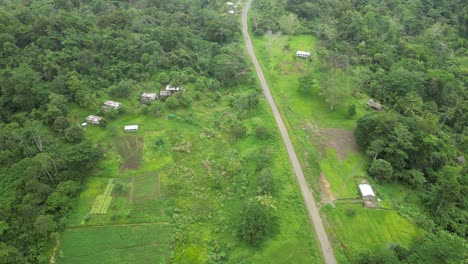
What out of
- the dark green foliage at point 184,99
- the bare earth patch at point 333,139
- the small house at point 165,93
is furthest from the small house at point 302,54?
the small house at point 165,93

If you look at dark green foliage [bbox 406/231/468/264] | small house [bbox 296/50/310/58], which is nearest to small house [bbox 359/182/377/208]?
dark green foliage [bbox 406/231/468/264]

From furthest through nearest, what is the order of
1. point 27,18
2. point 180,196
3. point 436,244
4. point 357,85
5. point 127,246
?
1. point 27,18
2. point 357,85
3. point 180,196
4. point 127,246
5. point 436,244

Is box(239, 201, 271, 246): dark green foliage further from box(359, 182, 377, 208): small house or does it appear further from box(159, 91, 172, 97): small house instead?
box(159, 91, 172, 97): small house

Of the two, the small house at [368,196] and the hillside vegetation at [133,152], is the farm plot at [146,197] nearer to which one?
the hillside vegetation at [133,152]

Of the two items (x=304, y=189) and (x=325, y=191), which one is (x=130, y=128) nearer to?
(x=304, y=189)

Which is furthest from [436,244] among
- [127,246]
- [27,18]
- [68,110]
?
[27,18]

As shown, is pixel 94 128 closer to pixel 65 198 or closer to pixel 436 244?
pixel 65 198

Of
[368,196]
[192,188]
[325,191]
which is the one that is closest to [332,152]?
[325,191]
